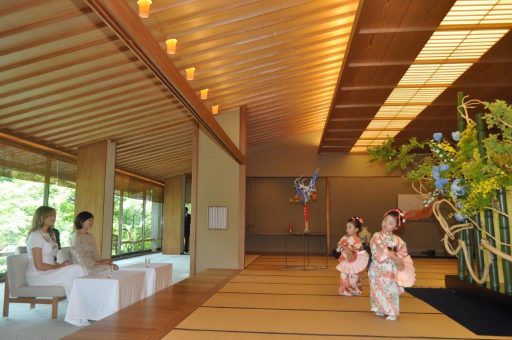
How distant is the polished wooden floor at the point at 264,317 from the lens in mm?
3062

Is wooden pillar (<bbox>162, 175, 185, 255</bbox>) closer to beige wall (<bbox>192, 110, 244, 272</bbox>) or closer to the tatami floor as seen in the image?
beige wall (<bbox>192, 110, 244, 272</bbox>)

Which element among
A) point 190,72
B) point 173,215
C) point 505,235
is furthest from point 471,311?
point 173,215

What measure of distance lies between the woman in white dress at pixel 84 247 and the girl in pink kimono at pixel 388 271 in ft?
9.11

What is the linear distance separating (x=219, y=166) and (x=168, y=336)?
470 centimetres

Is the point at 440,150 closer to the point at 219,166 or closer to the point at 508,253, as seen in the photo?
the point at 508,253

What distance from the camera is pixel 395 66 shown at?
513 cm

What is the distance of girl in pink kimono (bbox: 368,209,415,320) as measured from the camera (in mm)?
3619

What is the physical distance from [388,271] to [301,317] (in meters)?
0.85

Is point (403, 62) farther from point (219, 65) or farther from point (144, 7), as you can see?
point (144, 7)

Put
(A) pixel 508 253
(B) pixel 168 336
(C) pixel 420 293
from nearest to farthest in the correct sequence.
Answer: (B) pixel 168 336, (A) pixel 508 253, (C) pixel 420 293

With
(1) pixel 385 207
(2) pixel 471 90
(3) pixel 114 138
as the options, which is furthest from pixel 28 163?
(1) pixel 385 207

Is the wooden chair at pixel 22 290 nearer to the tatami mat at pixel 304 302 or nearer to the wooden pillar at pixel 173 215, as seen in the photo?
the tatami mat at pixel 304 302

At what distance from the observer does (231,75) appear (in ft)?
19.9

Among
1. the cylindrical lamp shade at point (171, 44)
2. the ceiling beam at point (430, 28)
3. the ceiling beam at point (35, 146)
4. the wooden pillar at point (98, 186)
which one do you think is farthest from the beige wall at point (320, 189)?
the cylindrical lamp shade at point (171, 44)
